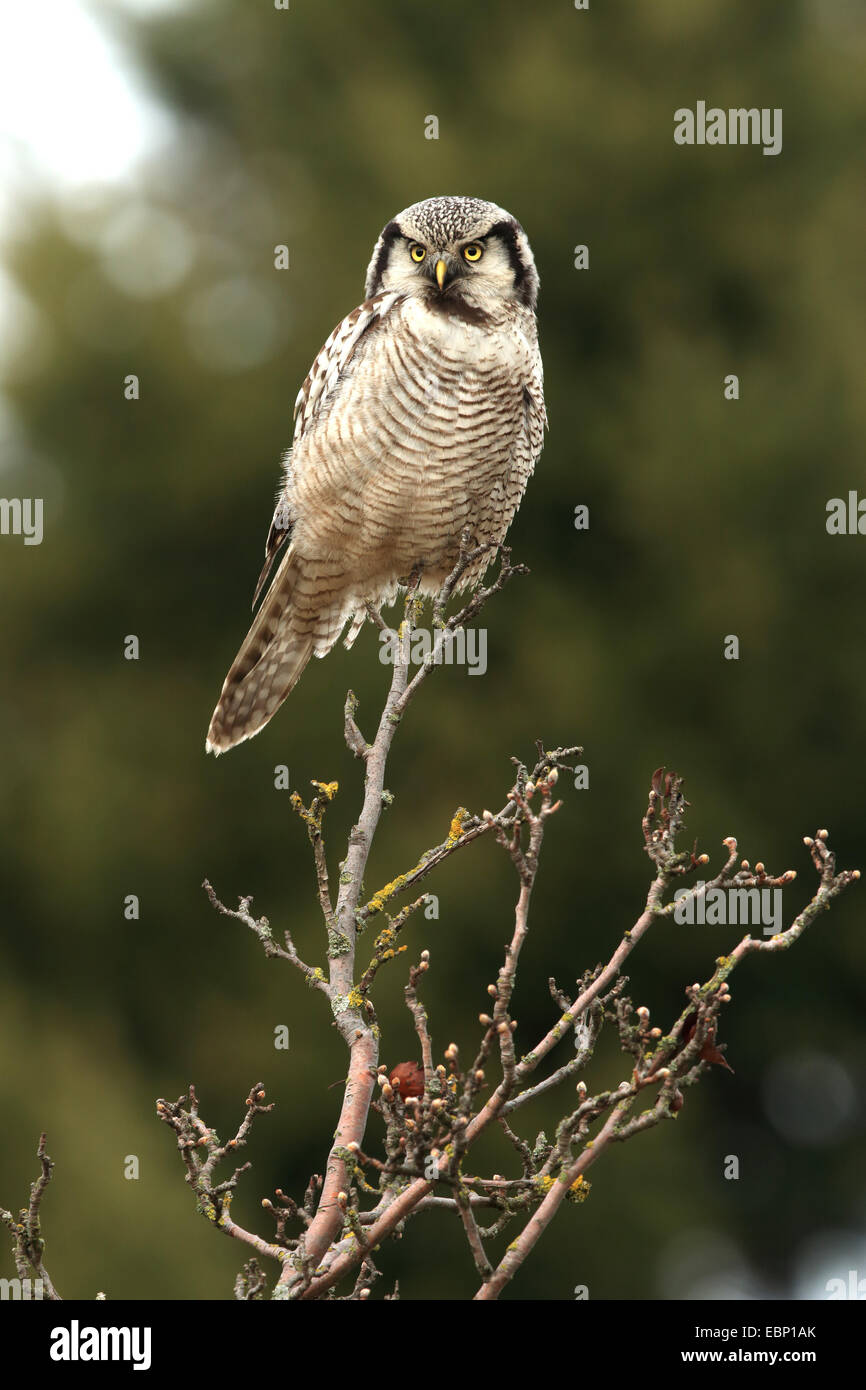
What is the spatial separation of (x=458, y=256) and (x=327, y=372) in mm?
573

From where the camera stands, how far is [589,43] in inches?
465

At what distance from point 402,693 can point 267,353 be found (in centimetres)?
767

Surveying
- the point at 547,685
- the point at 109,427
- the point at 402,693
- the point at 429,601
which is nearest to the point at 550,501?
the point at 547,685

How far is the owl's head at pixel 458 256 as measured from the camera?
5.49 metres

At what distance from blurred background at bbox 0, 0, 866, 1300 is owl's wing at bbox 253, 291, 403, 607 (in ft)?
12.7

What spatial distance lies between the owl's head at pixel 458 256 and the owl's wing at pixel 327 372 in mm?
118

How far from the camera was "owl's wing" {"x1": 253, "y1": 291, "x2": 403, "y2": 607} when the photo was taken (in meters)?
5.52

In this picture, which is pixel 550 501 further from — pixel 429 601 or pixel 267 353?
pixel 429 601
